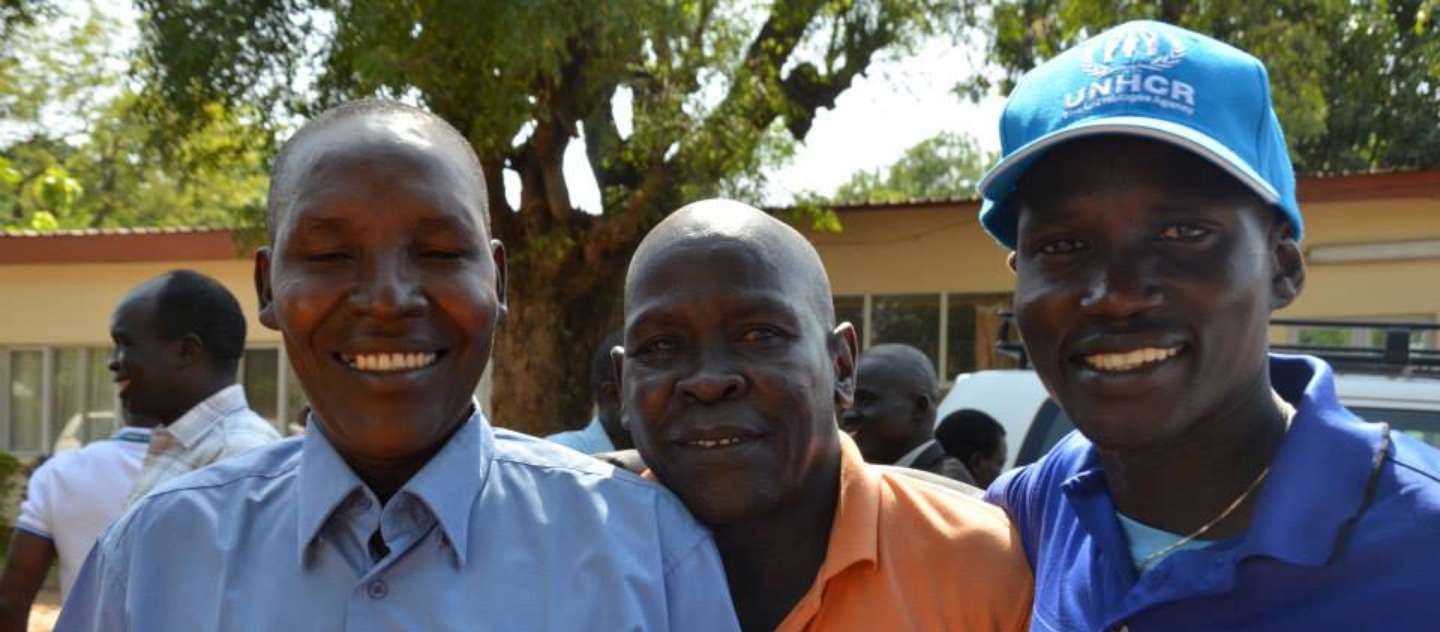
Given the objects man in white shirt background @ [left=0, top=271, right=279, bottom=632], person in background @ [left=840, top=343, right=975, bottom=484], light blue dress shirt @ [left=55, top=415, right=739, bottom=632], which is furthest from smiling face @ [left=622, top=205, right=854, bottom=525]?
person in background @ [left=840, top=343, right=975, bottom=484]

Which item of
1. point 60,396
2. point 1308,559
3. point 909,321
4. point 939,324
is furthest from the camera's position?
point 60,396

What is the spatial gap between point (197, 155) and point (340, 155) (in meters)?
10.6

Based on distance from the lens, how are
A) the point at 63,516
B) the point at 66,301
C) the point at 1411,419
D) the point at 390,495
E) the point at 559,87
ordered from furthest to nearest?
the point at 66,301 → the point at 559,87 → the point at 1411,419 → the point at 63,516 → the point at 390,495

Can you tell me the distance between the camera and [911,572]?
2.44 meters

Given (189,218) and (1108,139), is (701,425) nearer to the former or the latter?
(1108,139)

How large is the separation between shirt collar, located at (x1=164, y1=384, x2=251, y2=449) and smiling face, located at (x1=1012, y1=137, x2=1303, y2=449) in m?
2.91

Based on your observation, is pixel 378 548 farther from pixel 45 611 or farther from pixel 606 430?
pixel 45 611

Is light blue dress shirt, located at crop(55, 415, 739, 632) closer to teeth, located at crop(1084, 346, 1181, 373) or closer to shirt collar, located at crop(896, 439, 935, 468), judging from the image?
teeth, located at crop(1084, 346, 1181, 373)

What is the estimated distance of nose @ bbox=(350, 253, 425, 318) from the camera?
84.4 inches

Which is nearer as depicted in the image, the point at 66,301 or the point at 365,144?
the point at 365,144

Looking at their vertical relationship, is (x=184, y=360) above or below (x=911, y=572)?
above

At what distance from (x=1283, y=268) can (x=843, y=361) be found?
0.76 meters

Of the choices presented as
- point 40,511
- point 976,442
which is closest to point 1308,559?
point 40,511

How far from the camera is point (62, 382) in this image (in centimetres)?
1903
